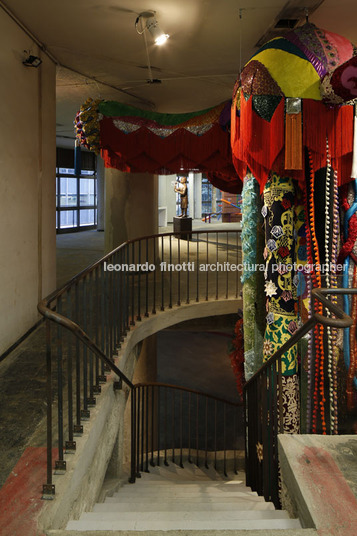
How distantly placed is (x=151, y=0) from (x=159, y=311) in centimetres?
331

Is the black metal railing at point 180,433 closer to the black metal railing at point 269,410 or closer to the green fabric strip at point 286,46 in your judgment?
the black metal railing at point 269,410

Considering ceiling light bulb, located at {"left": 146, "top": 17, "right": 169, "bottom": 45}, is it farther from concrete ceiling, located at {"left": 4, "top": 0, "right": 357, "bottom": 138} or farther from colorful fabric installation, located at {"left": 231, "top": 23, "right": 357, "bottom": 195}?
colorful fabric installation, located at {"left": 231, "top": 23, "right": 357, "bottom": 195}

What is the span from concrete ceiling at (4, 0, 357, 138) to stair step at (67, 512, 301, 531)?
13.0 ft

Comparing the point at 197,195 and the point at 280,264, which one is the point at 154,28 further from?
the point at 197,195

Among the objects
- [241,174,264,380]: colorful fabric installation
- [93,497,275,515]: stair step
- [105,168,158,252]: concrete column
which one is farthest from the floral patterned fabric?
[105,168,158,252]: concrete column

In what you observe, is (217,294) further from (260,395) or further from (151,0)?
(151,0)

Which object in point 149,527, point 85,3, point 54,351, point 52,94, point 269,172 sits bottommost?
point 149,527

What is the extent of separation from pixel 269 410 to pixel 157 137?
330cm

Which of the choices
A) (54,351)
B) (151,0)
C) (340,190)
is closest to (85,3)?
(151,0)

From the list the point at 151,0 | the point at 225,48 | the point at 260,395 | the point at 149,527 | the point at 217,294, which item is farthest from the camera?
the point at 217,294

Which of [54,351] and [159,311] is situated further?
[159,311]

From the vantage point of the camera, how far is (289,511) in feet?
7.30

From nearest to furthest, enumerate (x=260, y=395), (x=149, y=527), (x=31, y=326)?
1. (x=149, y=527)
2. (x=260, y=395)
3. (x=31, y=326)

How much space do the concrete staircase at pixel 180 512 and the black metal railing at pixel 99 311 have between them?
1.25 feet
